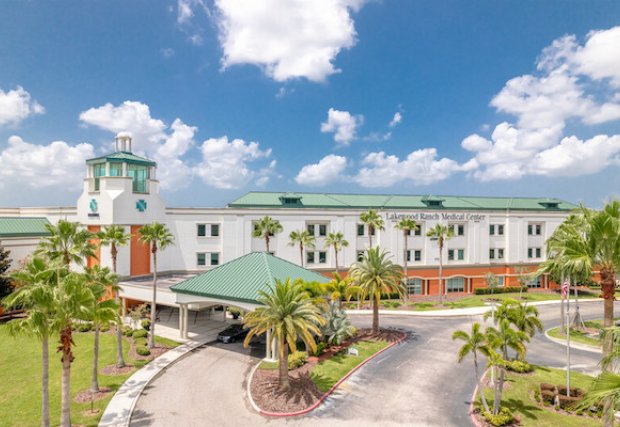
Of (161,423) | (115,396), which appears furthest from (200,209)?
(161,423)

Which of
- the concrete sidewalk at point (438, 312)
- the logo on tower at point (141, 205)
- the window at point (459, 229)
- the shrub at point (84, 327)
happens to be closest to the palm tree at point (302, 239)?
the concrete sidewalk at point (438, 312)

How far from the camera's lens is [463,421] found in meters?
22.1

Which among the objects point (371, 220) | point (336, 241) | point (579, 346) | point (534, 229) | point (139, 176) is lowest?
point (579, 346)

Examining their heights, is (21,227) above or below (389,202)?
below

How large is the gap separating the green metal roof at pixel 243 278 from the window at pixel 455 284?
37291mm

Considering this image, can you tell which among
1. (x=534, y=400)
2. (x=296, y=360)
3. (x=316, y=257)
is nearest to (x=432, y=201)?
(x=316, y=257)

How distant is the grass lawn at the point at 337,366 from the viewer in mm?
27234

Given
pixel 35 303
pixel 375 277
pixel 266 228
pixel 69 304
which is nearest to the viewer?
pixel 35 303

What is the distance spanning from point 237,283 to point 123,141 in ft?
111

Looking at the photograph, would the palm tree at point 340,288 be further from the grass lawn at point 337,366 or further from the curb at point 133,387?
the curb at point 133,387

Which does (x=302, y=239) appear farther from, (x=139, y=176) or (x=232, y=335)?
(x=139, y=176)

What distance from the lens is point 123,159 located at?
165 feet

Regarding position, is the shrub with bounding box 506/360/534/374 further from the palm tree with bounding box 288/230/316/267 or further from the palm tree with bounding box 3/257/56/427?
the palm tree with bounding box 288/230/316/267

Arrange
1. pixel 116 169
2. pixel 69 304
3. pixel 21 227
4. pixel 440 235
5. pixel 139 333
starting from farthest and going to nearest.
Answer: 1. pixel 440 235
2. pixel 21 227
3. pixel 116 169
4. pixel 139 333
5. pixel 69 304
